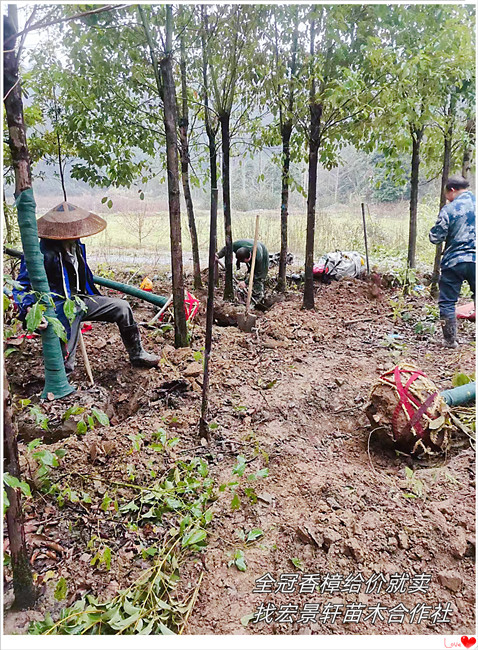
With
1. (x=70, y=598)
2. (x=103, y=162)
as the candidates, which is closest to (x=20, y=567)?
(x=70, y=598)

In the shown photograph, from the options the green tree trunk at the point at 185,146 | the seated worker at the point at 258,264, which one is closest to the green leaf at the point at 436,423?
the seated worker at the point at 258,264

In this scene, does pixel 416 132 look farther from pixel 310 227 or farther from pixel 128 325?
pixel 128 325

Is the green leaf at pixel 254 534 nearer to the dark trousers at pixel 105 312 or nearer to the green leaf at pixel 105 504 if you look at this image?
the green leaf at pixel 105 504

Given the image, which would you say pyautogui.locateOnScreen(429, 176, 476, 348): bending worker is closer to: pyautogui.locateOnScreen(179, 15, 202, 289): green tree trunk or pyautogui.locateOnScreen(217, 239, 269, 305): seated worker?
pyautogui.locateOnScreen(217, 239, 269, 305): seated worker

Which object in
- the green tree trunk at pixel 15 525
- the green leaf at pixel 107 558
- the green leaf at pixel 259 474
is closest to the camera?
the green tree trunk at pixel 15 525

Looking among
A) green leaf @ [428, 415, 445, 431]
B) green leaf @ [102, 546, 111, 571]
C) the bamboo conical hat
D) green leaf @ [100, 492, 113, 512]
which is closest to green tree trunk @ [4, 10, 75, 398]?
the bamboo conical hat

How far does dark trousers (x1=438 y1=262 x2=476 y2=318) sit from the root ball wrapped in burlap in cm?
184

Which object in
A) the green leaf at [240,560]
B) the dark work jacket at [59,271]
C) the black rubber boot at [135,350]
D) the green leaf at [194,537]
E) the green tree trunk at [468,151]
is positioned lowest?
the green leaf at [240,560]

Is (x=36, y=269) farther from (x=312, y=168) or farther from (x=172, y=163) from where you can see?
(x=312, y=168)

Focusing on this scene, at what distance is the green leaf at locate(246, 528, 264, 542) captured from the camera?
188cm

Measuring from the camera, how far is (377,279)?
681 cm

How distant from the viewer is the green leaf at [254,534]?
188 cm

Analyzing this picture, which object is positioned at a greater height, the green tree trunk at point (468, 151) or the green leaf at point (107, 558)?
the green tree trunk at point (468, 151)

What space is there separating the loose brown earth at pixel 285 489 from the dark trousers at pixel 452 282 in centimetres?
40
